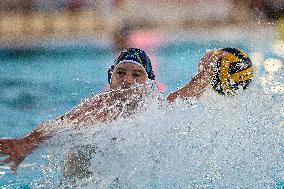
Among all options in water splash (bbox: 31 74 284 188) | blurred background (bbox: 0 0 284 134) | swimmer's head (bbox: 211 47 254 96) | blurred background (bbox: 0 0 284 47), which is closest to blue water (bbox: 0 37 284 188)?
blurred background (bbox: 0 0 284 134)

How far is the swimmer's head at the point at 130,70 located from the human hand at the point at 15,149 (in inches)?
27.3

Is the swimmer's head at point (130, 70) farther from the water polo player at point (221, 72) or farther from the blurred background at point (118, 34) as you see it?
the blurred background at point (118, 34)

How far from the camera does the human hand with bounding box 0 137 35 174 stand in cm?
244

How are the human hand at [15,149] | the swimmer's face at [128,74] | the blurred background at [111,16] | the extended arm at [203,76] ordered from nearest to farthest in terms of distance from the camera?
the human hand at [15,149]
the extended arm at [203,76]
the swimmer's face at [128,74]
the blurred background at [111,16]

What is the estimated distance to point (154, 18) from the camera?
561cm

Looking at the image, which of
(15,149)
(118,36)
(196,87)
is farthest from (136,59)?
(118,36)

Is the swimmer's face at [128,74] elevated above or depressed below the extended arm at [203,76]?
above

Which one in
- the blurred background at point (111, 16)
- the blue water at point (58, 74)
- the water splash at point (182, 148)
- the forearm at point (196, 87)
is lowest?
the water splash at point (182, 148)

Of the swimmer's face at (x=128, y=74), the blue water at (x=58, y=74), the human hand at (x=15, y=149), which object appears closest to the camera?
the human hand at (x=15, y=149)

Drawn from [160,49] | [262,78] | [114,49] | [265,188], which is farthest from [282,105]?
[265,188]

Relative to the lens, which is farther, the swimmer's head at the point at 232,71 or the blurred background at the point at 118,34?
the blurred background at the point at 118,34

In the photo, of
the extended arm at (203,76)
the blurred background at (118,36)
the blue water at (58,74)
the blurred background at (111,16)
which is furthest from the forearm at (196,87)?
the blurred background at (111,16)

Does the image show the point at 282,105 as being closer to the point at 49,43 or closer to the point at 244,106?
the point at 244,106

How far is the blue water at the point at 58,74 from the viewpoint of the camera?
188 inches
